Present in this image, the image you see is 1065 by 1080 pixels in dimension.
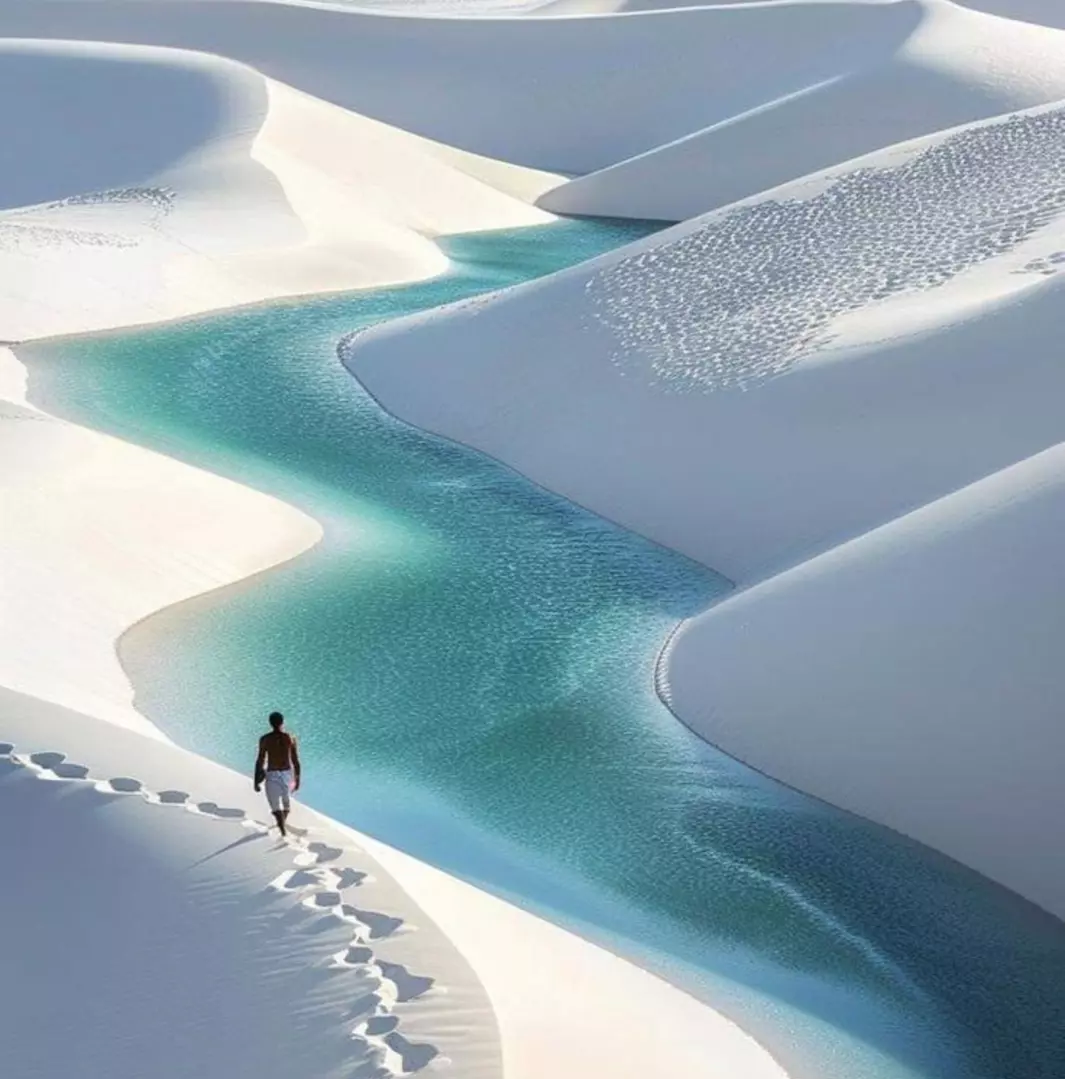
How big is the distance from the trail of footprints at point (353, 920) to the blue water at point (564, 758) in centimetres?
233

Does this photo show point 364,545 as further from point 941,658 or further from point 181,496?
point 941,658

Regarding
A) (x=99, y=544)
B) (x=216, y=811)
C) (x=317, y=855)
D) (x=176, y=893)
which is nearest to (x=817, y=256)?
(x=99, y=544)

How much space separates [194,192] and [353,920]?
2775 centimetres

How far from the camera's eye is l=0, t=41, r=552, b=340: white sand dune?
31.4 meters

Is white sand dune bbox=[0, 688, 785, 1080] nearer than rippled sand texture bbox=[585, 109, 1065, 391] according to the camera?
Yes

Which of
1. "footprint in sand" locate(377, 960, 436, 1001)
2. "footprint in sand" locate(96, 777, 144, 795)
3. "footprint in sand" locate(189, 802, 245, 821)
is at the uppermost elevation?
"footprint in sand" locate(96, 777, 144, 795)

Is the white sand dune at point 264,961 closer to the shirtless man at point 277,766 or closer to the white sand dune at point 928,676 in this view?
the shirtless man at point 277,766

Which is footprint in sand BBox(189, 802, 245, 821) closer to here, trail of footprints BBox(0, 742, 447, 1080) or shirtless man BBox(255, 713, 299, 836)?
trail of footprints BBox(0, 742, 447, 1080)

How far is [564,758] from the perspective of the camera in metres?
15.5

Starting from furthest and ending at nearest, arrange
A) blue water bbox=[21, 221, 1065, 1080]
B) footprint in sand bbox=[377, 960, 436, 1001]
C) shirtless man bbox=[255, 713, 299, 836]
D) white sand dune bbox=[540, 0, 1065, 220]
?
white sand dune bbox=[540, 0, 1065, 220], blue water bbox=[21, 221, 1065, 1080], shirtless man bbox=[255, 713, 299, 836], footprint in sand bbox=[377, 960, 436, 1001]

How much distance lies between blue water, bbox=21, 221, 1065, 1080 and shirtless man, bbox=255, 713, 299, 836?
2.42 m

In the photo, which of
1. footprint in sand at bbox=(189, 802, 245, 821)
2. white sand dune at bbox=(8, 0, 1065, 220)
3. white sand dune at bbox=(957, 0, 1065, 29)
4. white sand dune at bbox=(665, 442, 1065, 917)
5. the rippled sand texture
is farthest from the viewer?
white sand dune at bbox=(957, 0, 1065, 29)

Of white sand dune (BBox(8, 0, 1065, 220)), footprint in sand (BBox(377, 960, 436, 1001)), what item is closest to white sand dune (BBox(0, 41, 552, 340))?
white sand dune (BBox(8, 0, 1065, 220))

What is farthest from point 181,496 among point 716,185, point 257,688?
point 716,185
